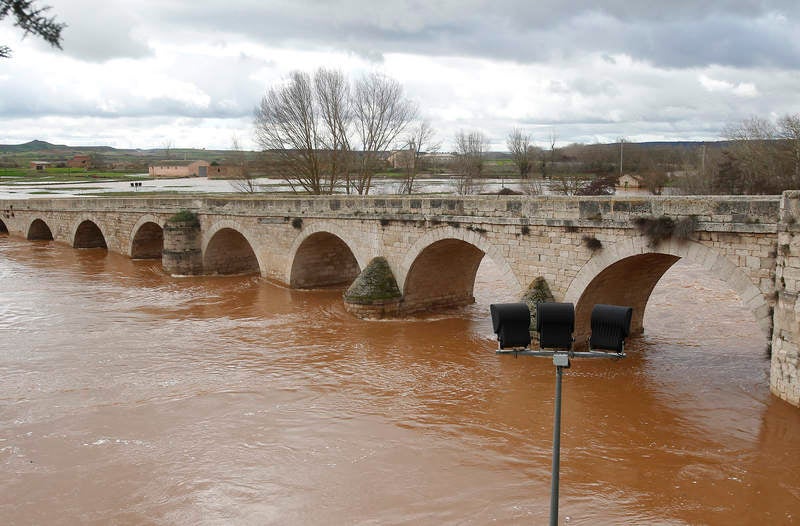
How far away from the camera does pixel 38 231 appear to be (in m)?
32.5

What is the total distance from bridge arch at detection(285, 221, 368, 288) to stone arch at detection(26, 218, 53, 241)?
2020 cm

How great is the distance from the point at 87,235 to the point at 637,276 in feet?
85.7

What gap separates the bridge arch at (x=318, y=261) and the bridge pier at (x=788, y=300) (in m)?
10.7

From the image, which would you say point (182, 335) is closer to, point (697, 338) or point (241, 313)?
point (241, 313)

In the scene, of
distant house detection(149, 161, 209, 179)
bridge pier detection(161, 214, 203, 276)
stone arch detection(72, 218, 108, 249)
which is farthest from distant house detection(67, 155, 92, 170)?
bridge pier detection(161, 214, 203, 276)

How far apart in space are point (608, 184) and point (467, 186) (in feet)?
24.3

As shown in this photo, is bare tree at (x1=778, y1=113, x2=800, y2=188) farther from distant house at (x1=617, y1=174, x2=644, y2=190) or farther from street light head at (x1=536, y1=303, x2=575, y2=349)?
street light head at (x1=536, y1=303, x2=575, y2=349)

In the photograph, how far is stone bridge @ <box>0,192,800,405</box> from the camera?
8.09 meters

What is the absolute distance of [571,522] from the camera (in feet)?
20.2

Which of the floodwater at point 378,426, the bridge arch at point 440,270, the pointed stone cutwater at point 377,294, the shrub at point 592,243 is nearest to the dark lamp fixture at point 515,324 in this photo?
the floodwater at point 378,426

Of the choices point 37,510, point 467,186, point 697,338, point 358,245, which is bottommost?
point 37,510

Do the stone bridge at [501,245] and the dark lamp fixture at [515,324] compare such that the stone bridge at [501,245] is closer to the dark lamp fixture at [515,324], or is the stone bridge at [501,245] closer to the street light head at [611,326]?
the street light head at [611,326]

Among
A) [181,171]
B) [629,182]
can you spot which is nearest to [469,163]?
[629,182]

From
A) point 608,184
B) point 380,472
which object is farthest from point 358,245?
point 608,184
